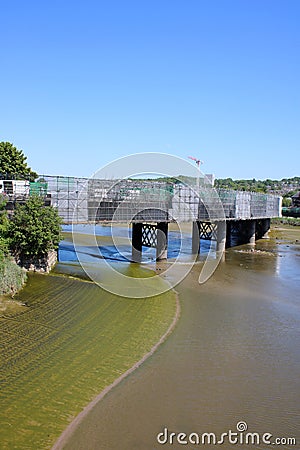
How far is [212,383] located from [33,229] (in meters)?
10.5

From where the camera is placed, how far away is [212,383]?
366 inches

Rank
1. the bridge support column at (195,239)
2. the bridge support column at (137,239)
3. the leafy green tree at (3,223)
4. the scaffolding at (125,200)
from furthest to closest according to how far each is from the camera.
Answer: the bridge support column at (195,239), the bridge support column at (137,239), the scaffolding at (125,200), the leafy green tree at (3,223)

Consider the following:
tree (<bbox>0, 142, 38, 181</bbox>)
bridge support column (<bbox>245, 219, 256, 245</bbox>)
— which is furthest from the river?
tree (<bbox>0, 142, 38, 181</bbox>)

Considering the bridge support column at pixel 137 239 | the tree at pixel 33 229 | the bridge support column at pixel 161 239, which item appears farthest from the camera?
the bridge support column at pixel 137 239

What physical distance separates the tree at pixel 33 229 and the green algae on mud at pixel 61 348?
1.70m

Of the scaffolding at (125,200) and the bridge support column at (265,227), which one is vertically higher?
the scaffolding at (125,200)

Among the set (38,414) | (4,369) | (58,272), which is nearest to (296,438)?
(38,414)

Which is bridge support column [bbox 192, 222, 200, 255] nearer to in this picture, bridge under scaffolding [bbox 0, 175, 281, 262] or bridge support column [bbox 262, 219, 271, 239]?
bridge under scaffolding [bbox 0, 175, 281, 262]

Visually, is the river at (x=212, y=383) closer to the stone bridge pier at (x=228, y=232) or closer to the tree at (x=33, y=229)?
the tree at (x=33, y=229)

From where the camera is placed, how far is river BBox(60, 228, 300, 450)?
7.46 metres

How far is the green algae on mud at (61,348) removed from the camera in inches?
298

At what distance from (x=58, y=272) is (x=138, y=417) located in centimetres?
1204

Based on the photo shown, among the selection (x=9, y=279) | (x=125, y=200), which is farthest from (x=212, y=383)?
(x=125, y=200)

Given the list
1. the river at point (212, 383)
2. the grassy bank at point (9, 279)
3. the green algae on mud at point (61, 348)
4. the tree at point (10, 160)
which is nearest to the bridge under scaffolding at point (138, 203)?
the grassy bank at point (9, 279)
